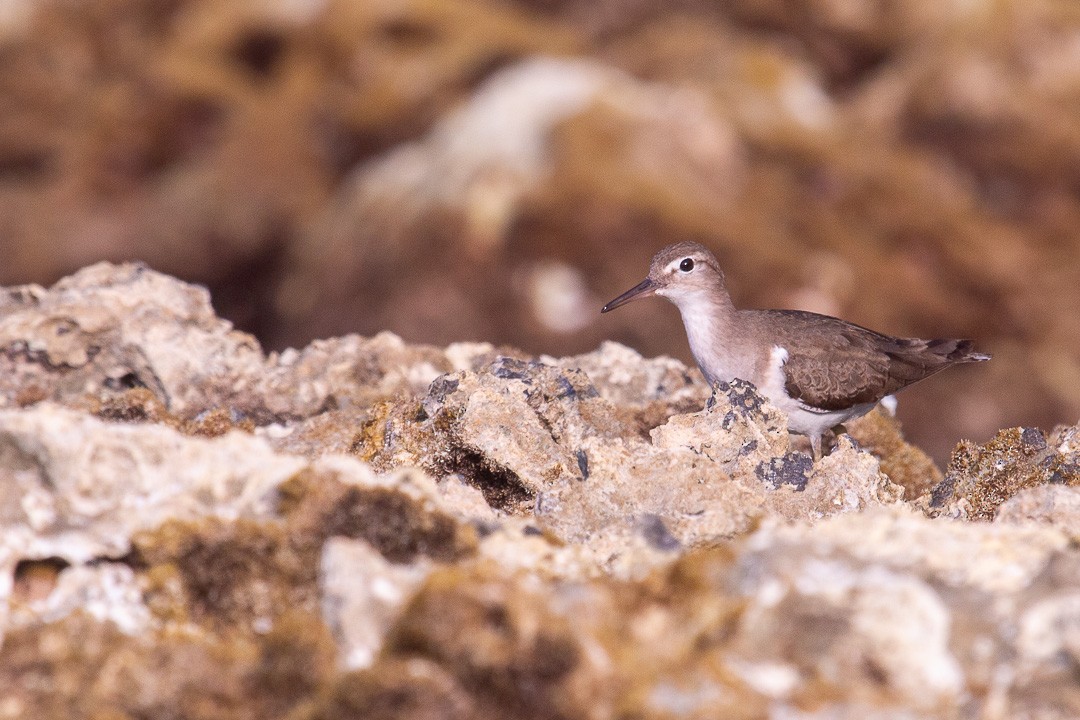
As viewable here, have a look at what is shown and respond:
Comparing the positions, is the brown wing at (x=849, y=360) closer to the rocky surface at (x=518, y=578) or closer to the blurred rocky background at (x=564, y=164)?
the rocky surface at (x=518, y=578)

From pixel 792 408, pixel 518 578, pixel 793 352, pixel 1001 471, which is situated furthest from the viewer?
pixel 793 352

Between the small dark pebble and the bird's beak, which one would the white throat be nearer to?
the bird's beak

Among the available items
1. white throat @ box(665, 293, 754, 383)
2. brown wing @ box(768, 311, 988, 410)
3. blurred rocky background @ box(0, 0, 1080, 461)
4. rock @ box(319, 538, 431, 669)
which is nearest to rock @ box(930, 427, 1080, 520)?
brown wing @ box(768, 311, 988, 410)

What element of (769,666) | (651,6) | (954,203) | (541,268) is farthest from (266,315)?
(769,666)

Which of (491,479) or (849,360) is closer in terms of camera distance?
(491,479)

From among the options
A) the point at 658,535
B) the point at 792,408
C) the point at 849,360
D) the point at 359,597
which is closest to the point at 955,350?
the point at 849,360

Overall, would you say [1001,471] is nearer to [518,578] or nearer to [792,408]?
[792,408]
